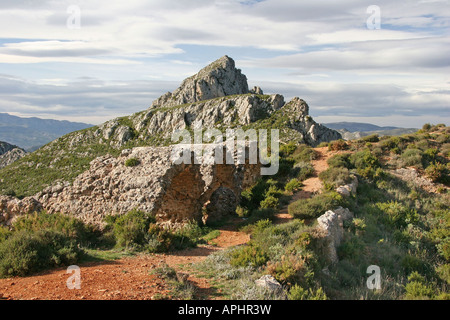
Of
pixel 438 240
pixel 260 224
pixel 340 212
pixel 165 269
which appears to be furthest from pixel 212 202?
pixel 438 240

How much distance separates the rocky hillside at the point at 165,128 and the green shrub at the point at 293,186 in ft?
143

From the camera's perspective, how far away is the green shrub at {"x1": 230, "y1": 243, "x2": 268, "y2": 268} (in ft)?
28.1

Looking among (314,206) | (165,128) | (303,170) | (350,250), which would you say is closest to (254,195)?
(314,206)

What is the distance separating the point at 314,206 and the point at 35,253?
9.82 meters

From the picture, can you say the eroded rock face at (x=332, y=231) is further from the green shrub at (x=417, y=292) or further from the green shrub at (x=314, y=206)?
the green shrub at (x=417, y=292)

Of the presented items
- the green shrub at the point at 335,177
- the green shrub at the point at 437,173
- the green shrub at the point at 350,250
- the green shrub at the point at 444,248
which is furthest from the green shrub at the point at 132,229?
the green shrub at the point at 437,173

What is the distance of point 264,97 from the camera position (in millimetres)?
89500

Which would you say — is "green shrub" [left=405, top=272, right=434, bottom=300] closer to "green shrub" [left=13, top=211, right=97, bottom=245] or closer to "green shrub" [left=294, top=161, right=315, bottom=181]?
"green shrub" [left=13, top=211, right=97, bottom=245]

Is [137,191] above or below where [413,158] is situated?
below

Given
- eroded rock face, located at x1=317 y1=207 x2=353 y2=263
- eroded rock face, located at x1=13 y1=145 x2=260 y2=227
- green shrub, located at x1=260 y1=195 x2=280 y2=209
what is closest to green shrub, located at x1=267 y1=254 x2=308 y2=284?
eroded rock face, located at x1=317 y1=207 x2=353 y2=263

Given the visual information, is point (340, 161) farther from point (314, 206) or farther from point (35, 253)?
point (35, 253)

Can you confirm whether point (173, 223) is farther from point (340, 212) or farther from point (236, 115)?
point (236, 115)

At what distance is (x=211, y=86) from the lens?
119938 mm
